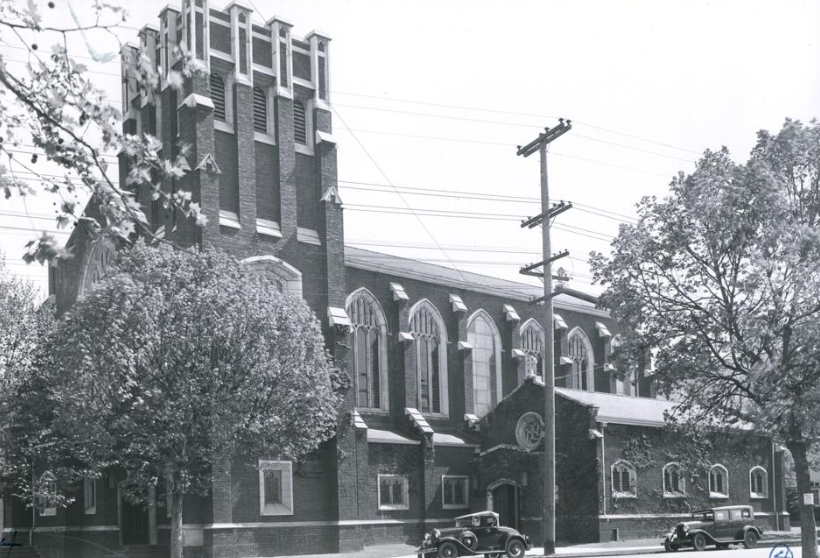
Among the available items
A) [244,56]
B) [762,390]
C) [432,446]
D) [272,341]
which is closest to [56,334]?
[272,341]

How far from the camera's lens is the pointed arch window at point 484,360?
47.7 metres

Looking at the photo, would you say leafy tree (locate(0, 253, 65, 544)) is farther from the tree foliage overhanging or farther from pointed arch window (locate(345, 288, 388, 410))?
pointed arch window (locate(345, 288, 388, 410))

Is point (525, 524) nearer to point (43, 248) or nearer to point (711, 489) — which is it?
point (711, 489)

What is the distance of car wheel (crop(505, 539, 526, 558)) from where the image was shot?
104ft

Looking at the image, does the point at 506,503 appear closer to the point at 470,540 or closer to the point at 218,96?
the point at 470,540

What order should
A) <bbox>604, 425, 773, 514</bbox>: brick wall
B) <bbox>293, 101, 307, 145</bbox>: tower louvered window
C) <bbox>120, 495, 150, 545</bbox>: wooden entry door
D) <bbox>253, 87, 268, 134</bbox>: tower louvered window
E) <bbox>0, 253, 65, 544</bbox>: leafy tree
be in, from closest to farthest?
<bbox>0, 253, 65, 544</bbox>: leafy tree
<bbox>120, 495, 150, 545</bbox>: wooden entry door
<bbox>253, 87, 268, 134</bbox>: tower louvered window
<bbox>293, 101, 307, 145</bbox>: tower louvered window
<bbox>604, 425, 773, 514</bbox>: brick wall

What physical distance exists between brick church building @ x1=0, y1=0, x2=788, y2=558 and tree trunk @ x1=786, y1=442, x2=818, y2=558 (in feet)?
21.5

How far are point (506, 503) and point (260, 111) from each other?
19472 millimetres

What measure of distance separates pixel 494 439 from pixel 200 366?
1934 centimetres

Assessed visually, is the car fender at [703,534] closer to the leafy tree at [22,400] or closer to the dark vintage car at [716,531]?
the dark vintage car at [716,531]

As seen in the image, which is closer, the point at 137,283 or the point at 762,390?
the point at 762,390

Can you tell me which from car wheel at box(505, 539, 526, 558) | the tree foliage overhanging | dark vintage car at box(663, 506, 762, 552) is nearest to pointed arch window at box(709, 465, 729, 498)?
dark vintage car at box(663, 506, 762, 552)

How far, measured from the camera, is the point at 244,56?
37.6m

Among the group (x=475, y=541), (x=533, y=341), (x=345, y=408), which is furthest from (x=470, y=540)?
(x=533, y=341)
